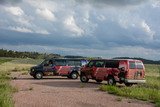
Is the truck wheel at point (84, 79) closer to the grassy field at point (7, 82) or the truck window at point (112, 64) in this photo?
the truck window at point (112, 64)

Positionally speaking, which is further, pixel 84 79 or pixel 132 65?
pixel 84 79

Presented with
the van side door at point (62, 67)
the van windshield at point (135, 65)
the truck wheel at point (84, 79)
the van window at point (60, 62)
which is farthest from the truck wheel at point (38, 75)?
the van windshield at point (135, 65)

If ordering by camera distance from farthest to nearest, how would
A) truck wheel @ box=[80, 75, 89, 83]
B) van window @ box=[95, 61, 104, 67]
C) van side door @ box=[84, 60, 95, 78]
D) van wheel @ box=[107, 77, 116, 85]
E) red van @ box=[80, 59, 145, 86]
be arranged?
1. truck wheel @ box=[80, 75, 89, 83]
2. van side door @ box=[84, 60, 95, 78]
3. van window @ box=[95, 61, 104, 67]
4. van wheel @ box=[107, 77, 116, 85]
5. red van @ box=[80, 59, 145, 86]

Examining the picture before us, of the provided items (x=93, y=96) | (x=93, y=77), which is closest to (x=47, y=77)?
(x=93, y=77)

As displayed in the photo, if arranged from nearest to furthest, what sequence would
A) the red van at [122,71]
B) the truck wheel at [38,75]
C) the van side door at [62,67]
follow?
the red van at [122,71]
the truck wheel at [38,75]
the van side door at [62,67]

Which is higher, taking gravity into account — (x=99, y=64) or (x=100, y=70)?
(x=99, y=64)

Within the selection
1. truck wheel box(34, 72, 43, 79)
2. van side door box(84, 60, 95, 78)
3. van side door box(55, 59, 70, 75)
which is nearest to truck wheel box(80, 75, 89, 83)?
van side door box(84, 60, 95, 78)

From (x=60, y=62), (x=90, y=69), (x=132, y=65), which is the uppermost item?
(x=60, y=62)

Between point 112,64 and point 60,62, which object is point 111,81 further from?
point 60,62

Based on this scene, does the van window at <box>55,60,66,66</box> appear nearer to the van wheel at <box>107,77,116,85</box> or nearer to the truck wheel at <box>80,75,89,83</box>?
the truck wheel at <box>80,75,89,83</box>

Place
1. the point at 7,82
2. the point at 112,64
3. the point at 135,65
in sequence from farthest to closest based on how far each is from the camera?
the point at 112,64, the point at 135,65, the point at 7,82

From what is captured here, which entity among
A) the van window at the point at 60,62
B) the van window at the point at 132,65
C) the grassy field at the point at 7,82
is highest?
the van window at the point at 60,62

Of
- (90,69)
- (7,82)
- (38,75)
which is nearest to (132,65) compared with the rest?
(90,69)

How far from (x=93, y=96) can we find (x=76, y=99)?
1.83 metres
